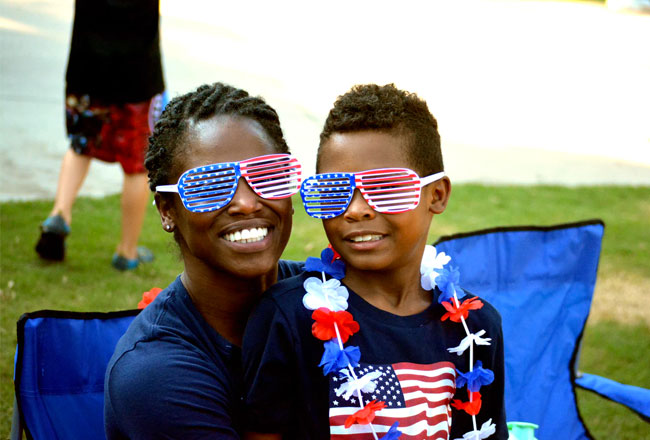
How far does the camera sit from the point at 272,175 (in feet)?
6.93

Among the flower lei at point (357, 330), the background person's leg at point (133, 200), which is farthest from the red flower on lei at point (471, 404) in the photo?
the background person's leg at point (133, 200)

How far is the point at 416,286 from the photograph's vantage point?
2271 millimetres

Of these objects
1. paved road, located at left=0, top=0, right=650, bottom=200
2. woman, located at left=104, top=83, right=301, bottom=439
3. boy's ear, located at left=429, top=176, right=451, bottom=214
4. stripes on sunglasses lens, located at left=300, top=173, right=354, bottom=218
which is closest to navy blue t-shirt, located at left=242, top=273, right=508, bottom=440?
woman, located at left=104, top=83, right=301, bottom=439

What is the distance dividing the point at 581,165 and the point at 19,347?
6.97m

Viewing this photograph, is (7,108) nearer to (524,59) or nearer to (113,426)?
(113,426)

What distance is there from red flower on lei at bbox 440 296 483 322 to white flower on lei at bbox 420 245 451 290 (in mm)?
85

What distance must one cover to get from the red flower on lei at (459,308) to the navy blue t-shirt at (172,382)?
586mm

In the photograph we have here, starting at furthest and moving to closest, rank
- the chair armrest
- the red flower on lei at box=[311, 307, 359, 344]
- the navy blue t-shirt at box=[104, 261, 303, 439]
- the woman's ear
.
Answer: the chair armrest → the woman's ear → the red flower on lei at box=[311, 307, 359, 344] → the navy blue t-shirt at box=[104, 261, 303, 439]

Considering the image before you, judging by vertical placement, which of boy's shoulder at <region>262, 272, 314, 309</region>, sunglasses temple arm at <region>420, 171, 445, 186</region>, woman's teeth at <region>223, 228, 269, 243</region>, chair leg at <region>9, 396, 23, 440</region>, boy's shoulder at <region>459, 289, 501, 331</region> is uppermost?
sunglasses temple arm at <region>420, 171, 445, 186</region>

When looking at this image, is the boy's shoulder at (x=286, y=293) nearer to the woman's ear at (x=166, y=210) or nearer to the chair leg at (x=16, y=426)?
the woman's ear at (x=166, y=210)

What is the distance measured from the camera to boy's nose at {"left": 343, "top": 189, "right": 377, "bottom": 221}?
207 cm

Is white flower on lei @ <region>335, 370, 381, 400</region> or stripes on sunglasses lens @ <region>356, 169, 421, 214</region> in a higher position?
stripes on sunglasses lens @ <region>356, 169, 421, 214</region>

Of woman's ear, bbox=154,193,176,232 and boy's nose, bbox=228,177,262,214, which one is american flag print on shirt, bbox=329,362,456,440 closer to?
boy's nose, bbox=228,177,262,214

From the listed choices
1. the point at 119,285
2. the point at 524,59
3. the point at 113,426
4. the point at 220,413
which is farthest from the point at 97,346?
the point at 524,59
